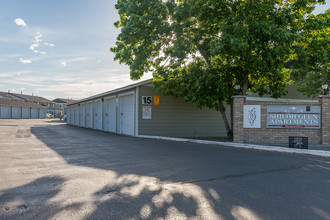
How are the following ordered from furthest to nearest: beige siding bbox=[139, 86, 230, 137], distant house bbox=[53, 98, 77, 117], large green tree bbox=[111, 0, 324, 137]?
1. distant house bbox=[53, 98, 77, 117]
2. beige siding bbox=[139, 86, 230, 137]
3. large green tree bbox=[111, 0, 324, 137]

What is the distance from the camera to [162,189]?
4988 mm

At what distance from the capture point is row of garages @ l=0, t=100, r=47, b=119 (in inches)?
2239

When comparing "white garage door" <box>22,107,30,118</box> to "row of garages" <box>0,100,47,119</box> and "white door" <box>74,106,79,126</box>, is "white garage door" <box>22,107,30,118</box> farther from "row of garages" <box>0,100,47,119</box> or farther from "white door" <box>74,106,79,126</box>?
"white door" <box>74,106,79,126</box>

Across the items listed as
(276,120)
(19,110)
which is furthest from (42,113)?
(276,120)

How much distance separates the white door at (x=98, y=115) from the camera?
24.7 meters

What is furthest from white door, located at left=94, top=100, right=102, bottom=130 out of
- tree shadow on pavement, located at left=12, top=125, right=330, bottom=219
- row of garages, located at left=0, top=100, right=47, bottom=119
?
row of garages, located at left=0, top=100, right=47, bottom=119

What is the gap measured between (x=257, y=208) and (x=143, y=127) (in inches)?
528

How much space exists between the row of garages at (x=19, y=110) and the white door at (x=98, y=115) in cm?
4010

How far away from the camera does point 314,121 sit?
12.8 metres

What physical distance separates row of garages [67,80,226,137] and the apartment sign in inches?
257

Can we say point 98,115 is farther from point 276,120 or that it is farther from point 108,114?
point 276,120

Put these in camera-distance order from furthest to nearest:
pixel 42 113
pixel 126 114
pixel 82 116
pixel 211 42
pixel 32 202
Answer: pixel 42 113
pixel 82 116
pixel 126 114
pixel 211 42
pixel 32 202

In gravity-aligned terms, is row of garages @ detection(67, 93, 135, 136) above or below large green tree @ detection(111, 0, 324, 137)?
below

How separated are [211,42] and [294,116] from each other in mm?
5554
